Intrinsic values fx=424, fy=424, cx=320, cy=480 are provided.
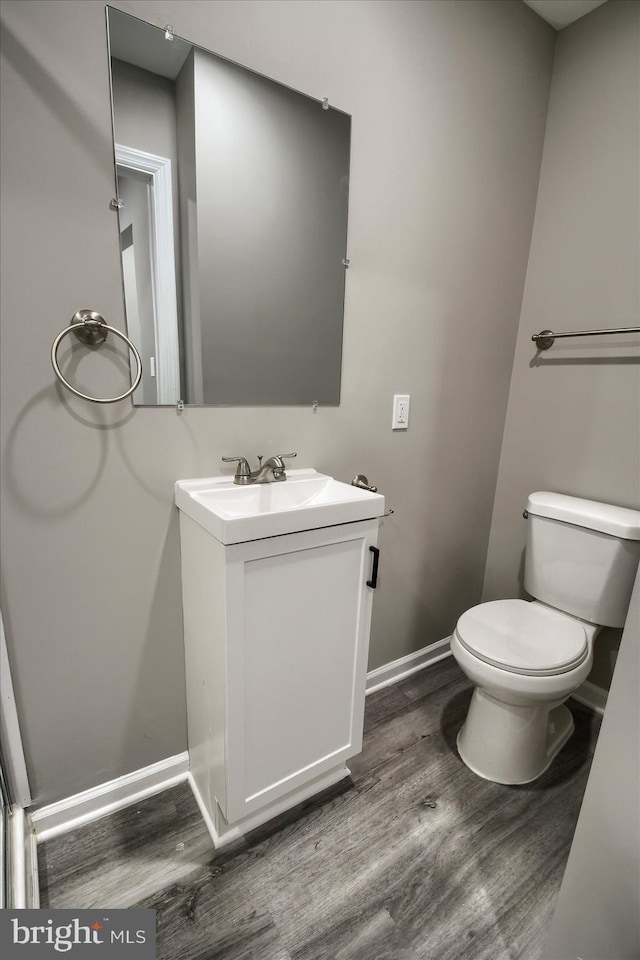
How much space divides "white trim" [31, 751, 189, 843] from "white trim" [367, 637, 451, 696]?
0.77 metres

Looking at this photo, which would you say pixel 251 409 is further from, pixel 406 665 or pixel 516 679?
pixel 406 665

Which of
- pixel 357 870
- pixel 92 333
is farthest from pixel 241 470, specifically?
pixel 357 870

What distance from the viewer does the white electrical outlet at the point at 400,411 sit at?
1520 millimetres

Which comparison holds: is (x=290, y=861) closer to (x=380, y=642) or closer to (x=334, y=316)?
(x=380, y=642)

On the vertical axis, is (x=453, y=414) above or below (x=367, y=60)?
below

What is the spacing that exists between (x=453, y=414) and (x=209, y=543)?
3.77 ft

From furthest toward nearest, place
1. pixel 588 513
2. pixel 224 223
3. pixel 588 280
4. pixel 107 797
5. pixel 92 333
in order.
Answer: pixel 588 280
pixel 588 513
pixel 107 797
pixel 224 223
pixel 92 333

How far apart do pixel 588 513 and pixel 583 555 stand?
0.15 meters

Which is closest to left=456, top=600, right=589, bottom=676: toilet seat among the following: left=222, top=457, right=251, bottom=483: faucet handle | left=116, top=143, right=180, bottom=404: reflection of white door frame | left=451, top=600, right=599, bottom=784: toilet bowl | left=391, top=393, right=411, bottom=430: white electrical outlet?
left=451, top=600, right=599, bottom=784: toilet bowl

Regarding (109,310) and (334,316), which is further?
(334,316)

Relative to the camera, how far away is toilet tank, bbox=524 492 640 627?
139cm

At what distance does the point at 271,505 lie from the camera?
117 cm

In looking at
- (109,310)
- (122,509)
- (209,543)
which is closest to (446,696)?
(209,543)

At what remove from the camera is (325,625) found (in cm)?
110
